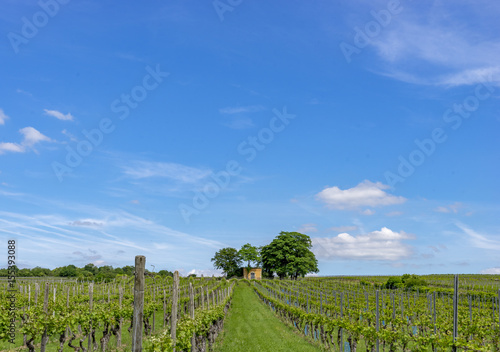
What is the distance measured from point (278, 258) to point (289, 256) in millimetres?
2852

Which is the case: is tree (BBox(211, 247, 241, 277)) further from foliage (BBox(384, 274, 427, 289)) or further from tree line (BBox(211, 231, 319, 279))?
foliage (BBox(384, 274, 427, 289))

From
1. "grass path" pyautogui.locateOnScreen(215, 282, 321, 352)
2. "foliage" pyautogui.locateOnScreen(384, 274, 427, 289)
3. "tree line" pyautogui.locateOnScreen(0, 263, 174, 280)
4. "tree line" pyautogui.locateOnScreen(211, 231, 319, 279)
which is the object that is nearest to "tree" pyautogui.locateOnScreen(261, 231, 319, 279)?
"tree line" pyautogui.locateOnScreen(211, 231, 319, 279)

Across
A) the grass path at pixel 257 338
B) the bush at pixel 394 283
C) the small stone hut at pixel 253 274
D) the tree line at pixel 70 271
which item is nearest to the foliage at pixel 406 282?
the bush at pixel 394 283

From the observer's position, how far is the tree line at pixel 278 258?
8469cm

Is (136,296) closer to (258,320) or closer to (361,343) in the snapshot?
(361,343)

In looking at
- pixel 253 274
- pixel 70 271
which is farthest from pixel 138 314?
pixel 70 271

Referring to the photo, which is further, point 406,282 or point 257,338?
point 406,282

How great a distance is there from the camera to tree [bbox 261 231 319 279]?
84250 millimetres

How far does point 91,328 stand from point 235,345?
539 centimetres

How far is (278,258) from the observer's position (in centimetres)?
8569

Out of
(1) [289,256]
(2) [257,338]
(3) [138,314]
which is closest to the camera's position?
(3) [138,314]

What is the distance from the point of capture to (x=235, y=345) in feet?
54.9

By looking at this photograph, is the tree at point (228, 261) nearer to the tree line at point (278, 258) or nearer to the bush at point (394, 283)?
the tree line at point (278, 258)

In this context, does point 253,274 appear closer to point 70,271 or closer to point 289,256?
point 289,256
